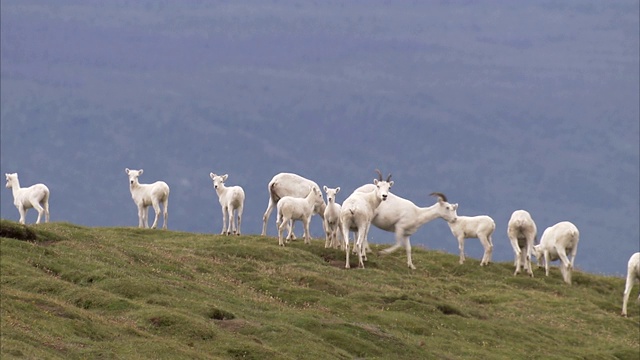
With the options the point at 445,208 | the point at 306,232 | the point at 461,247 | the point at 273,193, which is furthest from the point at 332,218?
the point at 461,247

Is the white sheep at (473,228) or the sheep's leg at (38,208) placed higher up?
the white sheep at (473,228)

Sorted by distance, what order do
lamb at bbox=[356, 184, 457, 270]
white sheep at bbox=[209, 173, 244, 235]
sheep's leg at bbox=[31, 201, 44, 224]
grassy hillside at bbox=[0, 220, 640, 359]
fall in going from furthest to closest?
1. sheep's leg at bbox=[31, 201, 44, 224]
2. white sheep at bbox=[209, 173, 244, 235]
3. lamb at bbox=[356, 184, 457, 270]
4. grassy hillside at bbox=[0, 220, 640, 359]

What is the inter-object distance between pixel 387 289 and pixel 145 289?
10.2 meters

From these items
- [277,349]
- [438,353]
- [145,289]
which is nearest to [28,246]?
[145,289]

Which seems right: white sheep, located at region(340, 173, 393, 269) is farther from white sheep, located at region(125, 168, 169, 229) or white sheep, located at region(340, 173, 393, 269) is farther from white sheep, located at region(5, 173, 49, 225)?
white sheep, located at region(5, 173, 49, 225)

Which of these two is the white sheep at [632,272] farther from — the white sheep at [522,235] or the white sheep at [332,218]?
the white sheep at [332,218]

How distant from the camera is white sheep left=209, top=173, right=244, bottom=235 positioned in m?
51.2

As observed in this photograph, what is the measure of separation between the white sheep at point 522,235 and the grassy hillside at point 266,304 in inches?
29.0

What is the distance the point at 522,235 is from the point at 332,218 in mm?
9650

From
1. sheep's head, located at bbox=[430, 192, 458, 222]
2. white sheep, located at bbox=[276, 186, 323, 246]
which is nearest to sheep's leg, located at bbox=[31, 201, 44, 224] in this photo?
white sheep, located at bbox=[276, 186, 323, 246]

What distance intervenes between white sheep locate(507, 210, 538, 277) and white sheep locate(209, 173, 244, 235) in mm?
11370

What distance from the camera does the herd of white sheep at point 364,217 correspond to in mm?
47094

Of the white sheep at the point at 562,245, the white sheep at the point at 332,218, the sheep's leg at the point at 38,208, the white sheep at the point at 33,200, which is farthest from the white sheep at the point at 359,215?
the white sheep at the point at 33,200

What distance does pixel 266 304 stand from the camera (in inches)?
1500
